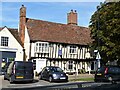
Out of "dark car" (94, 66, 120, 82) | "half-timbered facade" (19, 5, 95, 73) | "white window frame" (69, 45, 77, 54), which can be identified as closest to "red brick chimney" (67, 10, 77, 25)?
"half-timbered facade" (19, 5, 95, 73)

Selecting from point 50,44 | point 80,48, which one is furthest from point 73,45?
point 50,44

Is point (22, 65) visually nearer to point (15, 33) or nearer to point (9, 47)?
point (9, 47)

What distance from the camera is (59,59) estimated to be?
42594mm

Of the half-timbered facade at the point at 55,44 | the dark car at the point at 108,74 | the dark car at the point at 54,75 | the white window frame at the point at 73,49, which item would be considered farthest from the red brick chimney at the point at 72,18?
the dark car at the point at 108,74

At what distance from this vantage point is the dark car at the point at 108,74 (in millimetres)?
26125

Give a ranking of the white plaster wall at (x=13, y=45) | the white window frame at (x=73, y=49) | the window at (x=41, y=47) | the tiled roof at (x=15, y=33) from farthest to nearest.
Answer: the white window frame at (x=73, y=49) → the tiled roof at (x=15, y=33) → the window at (x=41, y=47) → the white plaster wall at (x=13, y=45)

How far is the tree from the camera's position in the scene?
36531 millimetres

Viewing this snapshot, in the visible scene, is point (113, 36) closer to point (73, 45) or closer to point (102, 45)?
point (102, 45)

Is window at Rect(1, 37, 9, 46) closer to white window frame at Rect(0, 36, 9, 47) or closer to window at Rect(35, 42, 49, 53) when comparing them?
white window frame at Rect(0, 36, 9, 47)

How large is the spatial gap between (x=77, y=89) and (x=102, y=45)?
95.2 ft

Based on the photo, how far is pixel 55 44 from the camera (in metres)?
42.7

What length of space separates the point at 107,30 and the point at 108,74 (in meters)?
12.5

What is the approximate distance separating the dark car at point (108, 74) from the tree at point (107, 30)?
31.3ft

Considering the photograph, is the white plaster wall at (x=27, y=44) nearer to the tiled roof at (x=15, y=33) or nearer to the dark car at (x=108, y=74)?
the tiled roof at (x=15, y=33)
